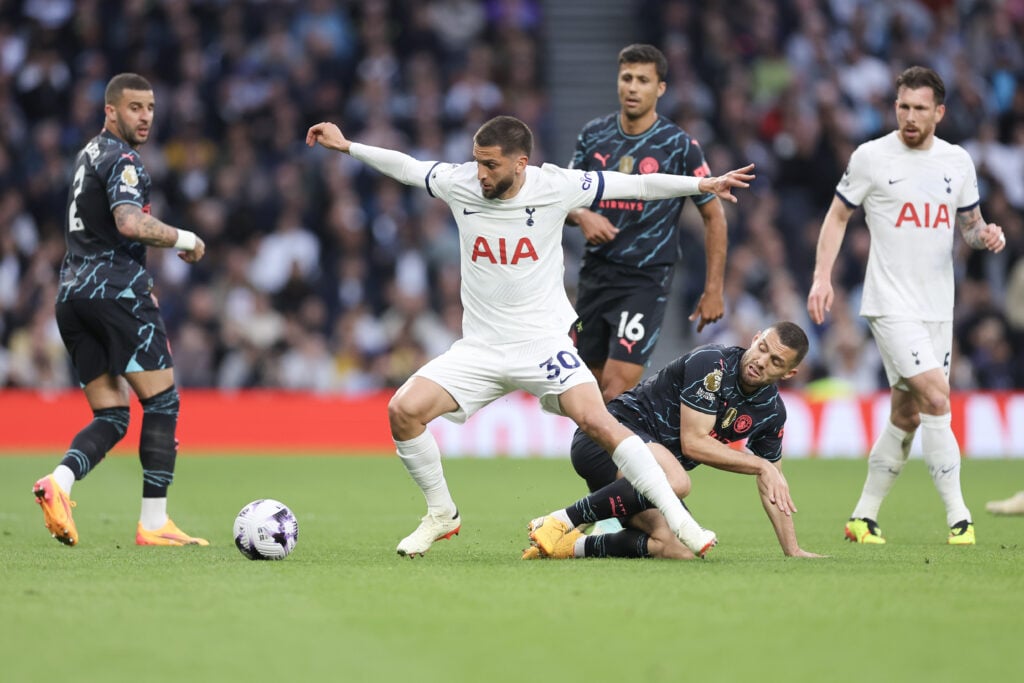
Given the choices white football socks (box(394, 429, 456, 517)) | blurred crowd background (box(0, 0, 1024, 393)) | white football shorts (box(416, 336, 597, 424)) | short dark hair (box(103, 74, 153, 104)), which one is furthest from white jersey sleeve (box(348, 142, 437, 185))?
blurred crowd background (box(0, 0, 1024, 393))

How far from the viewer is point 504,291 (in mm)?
7254

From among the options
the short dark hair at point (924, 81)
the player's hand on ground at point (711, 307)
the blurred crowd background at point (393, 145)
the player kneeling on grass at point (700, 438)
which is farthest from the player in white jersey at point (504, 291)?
the blurred crowd background at point (393, 145)

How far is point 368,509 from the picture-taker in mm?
10430

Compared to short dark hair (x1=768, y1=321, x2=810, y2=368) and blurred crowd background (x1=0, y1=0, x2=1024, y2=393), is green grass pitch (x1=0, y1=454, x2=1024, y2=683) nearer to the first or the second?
short dark hair (x1=768, y1=321, x2=810, y2=368)

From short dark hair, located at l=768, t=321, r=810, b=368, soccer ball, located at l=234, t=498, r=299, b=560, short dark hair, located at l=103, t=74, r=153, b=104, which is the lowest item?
soccer ball, located at l=234, t=498, r=299, b=560

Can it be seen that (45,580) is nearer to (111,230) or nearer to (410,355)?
(111,230)

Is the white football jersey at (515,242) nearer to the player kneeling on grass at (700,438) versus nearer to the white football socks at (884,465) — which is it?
the player kneeling on grass at (700,438)

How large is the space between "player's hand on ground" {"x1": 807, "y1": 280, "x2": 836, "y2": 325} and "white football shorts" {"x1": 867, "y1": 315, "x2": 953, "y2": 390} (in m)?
0.42

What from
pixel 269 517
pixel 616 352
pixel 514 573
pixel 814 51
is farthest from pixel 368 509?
pixel 814 51

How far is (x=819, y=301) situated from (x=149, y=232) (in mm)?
3684

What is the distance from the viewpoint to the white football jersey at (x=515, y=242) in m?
7.21

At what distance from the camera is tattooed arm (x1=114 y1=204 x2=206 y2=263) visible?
773 centimetres

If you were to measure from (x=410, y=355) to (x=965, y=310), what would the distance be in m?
6.57

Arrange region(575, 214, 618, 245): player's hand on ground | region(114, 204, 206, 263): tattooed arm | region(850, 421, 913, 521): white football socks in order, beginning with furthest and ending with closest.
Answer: region(850, 421, 913, 521): white football socks < region(575, 214, 618, 245): player's hand on ground < region(114, 204, 206, 263): tattooed arm
